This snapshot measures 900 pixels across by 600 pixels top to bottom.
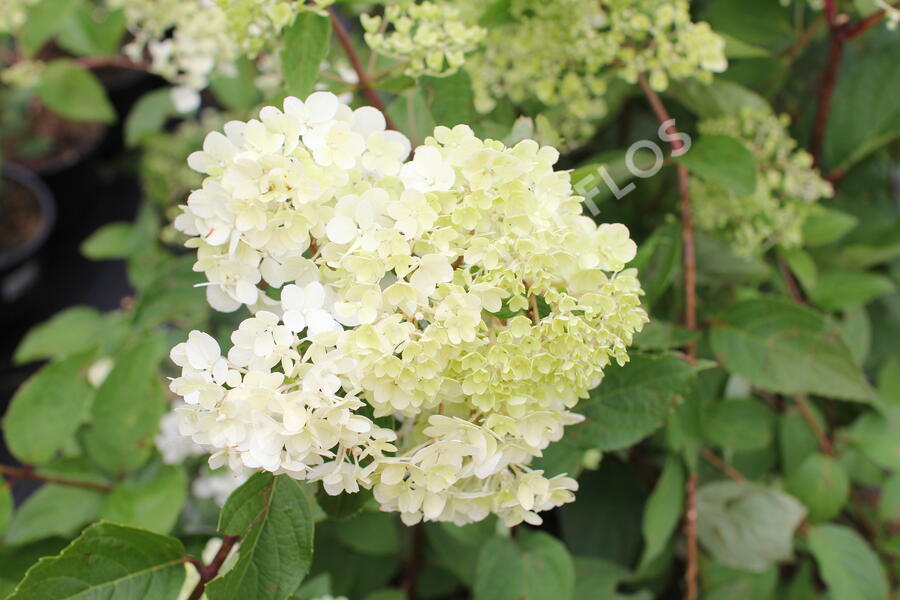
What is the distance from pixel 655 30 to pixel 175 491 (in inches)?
29.2

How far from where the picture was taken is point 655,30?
853 mm

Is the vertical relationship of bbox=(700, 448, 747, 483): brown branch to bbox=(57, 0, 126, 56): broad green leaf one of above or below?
below

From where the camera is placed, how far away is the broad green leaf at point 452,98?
0.75 meters

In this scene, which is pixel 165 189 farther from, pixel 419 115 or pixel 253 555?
pixel 253 555

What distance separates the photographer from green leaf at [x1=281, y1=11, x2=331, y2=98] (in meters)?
0.71

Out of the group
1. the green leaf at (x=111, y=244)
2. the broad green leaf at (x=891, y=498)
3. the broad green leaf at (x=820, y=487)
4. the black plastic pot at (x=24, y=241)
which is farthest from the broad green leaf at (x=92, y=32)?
the broad green leaf at (x=891, y=498)

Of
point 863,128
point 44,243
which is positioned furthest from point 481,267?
point 44,243

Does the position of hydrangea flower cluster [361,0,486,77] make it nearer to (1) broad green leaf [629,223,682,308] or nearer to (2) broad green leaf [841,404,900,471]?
(1) broad green leaf [629,223,682,308]

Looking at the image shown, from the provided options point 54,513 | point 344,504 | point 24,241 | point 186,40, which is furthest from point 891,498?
point 24,241

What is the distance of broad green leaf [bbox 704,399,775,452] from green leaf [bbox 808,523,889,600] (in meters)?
0.16

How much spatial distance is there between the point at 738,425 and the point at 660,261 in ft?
0.90

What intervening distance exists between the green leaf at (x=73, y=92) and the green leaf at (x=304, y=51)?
3.23 ft

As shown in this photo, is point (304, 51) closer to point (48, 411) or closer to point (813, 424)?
Answer: point (48, 411)

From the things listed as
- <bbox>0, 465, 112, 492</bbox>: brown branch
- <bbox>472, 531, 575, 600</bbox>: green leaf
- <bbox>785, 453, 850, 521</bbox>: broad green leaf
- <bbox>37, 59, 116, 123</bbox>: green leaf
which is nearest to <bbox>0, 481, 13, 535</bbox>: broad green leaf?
<bbox>0, 465, 112, 492</bbox>: brown branch
